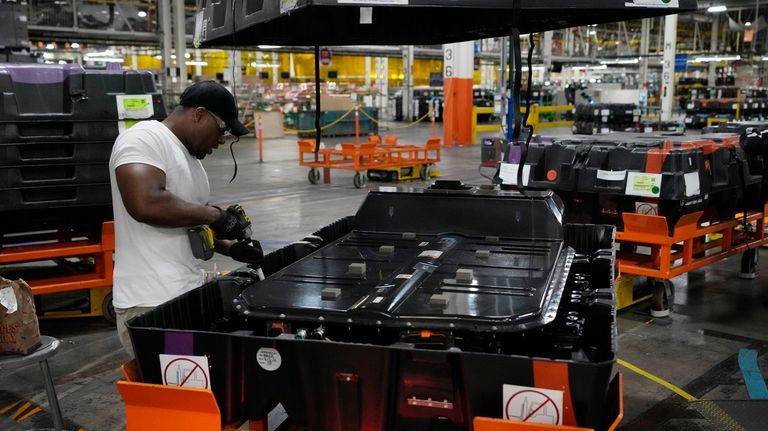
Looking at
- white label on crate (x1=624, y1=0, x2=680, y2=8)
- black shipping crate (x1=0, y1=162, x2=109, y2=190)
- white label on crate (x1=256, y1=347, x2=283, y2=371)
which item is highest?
white label on crate (x1=624, y1=0, x2=680, y2=8)

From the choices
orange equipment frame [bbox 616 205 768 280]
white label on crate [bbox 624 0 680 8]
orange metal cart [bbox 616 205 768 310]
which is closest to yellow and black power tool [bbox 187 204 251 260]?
white label on crate [bbox 624 0 680 8]

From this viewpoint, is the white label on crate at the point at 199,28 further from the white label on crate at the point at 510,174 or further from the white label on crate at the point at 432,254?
the white label on crate at the point at 510,174

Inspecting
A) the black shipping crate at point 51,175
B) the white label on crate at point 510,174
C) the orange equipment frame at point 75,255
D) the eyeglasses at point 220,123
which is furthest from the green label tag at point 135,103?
the white label on crate at point 510,174

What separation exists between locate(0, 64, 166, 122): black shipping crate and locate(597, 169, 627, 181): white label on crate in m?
3.34

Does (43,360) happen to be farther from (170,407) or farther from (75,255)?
(75,255)

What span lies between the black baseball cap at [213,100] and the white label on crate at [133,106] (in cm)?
224

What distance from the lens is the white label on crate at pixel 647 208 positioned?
5422 millimetres

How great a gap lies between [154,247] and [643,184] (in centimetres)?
381

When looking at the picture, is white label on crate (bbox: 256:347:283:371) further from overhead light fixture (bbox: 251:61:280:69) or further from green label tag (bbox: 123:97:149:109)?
overhead light fixture (bbox: 251:61:280:69)

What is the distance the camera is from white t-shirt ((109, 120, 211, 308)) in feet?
9.30

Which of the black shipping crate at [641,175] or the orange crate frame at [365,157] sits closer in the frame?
the black shipping crate at [641,175]

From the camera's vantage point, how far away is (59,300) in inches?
233

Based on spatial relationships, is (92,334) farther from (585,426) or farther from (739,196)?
(739,196)

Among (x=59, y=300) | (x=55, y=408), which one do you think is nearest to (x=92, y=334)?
(x=59, y=300)
